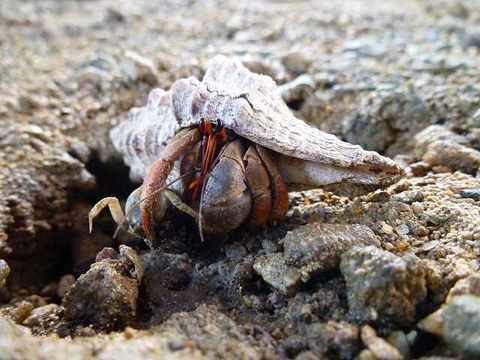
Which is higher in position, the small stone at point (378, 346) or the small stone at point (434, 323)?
the small stone at point (434, 323)

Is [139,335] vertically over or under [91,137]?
under

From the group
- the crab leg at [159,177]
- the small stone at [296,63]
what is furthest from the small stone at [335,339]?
the small stone at [296,63]

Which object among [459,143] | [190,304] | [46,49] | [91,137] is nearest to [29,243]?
[91,137]

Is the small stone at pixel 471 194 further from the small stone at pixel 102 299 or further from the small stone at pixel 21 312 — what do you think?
the small stone at pixel 21 312

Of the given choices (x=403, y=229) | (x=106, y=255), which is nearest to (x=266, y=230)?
(x=403, y=229)

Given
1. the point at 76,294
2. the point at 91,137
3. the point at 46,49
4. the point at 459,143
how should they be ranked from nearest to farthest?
the point at 76,294
the point at 459,143
the point at 91,137
the point at 46,49

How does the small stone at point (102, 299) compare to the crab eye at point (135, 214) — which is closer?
the small stone at point (102, 299)

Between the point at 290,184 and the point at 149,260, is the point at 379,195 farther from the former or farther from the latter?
the point at 149,260
